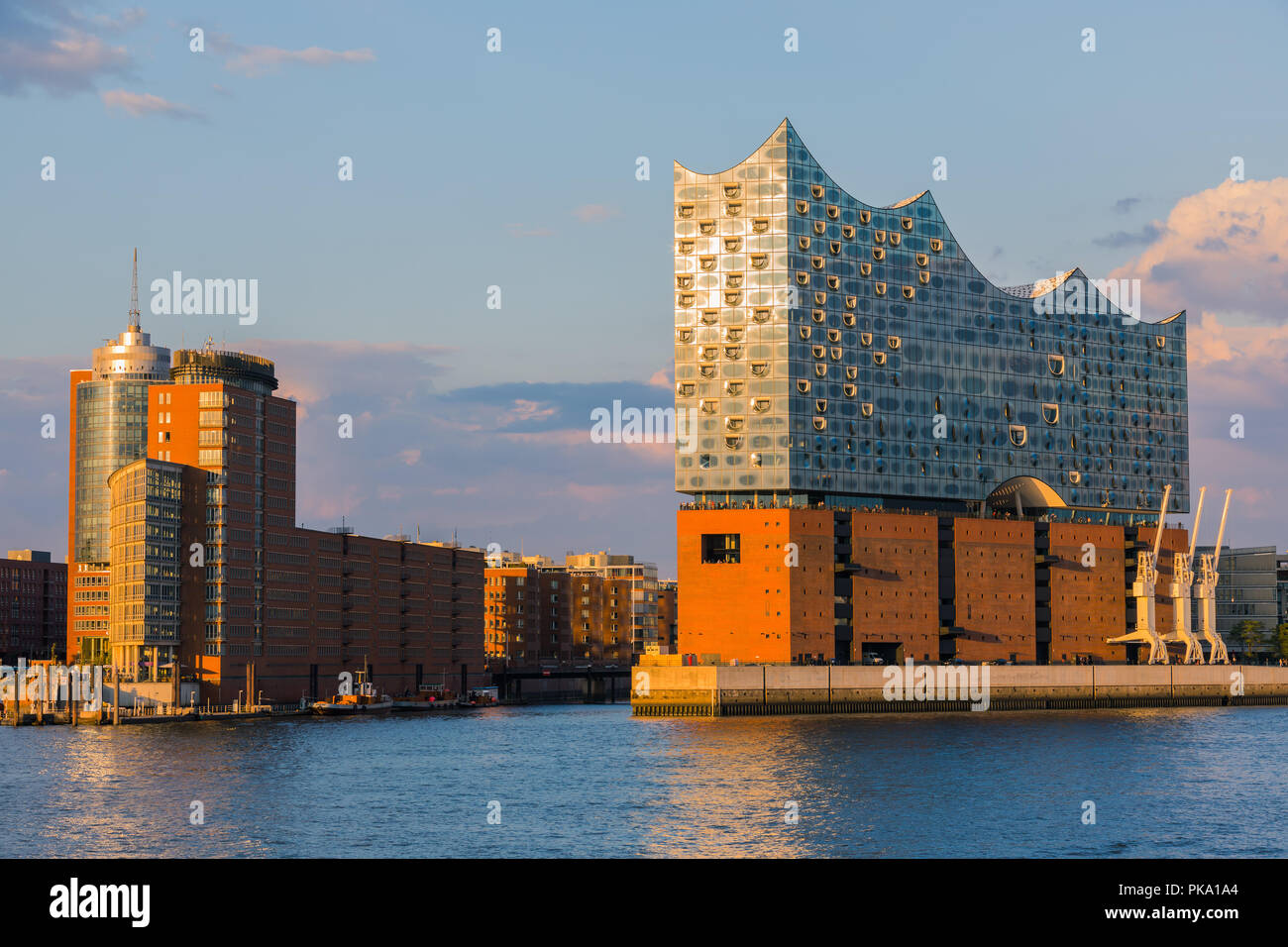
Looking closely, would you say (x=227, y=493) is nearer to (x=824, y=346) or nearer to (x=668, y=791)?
(x=824, y=346)

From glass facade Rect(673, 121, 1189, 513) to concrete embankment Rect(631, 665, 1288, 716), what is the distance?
2227 centimetres

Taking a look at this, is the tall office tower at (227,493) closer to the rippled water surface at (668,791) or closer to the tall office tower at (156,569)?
the tall office tower at (156,569)

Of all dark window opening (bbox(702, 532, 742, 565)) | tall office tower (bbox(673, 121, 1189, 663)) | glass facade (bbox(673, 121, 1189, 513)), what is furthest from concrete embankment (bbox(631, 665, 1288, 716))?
glass facade (bbox(673, 121, 1189, 513))

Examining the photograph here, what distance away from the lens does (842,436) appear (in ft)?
576
